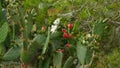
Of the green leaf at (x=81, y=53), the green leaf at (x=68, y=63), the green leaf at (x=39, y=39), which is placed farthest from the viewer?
the green leaf at (x=39, y=39)

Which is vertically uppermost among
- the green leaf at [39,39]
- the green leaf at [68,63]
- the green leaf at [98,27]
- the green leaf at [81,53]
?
the green leaf at [98,27]

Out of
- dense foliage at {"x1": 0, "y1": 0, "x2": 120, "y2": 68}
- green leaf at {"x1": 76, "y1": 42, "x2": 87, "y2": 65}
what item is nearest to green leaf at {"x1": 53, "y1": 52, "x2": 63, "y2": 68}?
dense foliage at {"x1": 0, "y1": 0, "x2": 120, "y2": 68}

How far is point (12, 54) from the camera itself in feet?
14.1

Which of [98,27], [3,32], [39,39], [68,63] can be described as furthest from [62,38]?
[3,32]

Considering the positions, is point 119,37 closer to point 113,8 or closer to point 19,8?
point 113,8

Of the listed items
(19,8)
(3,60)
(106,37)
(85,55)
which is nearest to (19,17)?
(19,8)

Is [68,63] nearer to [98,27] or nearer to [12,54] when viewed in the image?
[98,27]

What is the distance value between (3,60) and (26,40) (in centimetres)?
43

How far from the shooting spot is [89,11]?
520 cm

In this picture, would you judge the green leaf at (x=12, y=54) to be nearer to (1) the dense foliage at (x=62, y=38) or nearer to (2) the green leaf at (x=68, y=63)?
(1) the dense foliage at (x=62, y=38)

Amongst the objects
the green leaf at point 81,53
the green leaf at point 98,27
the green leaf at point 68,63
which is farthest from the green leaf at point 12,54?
the green leaf at point 98,27

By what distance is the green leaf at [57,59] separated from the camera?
4.28 m

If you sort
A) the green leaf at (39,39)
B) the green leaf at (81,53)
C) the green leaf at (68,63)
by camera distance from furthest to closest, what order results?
the green leaf at (39,39)
the green leaf at (68,63)
the green leaf at (81,53)

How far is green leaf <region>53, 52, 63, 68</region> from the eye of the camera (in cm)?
428
